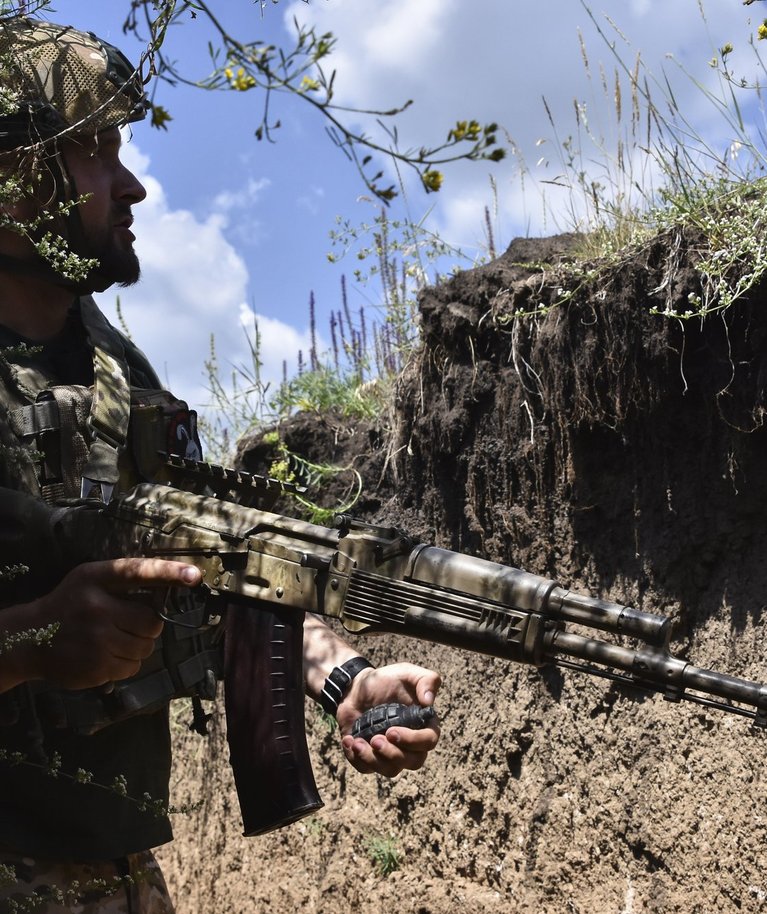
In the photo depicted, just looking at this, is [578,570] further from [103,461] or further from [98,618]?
[98,618]

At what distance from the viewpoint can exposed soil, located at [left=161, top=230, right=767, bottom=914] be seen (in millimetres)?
3479

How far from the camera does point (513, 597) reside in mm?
1999

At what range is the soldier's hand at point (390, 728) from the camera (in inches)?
81.1

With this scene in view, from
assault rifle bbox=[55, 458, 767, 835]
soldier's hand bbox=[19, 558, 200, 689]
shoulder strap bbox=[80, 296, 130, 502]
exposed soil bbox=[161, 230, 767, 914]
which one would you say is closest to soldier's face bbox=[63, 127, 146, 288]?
shoulder strap bbox=[80, 296, 130, 502]

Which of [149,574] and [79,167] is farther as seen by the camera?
[79,167]


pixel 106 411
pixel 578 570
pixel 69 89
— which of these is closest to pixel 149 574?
pixel 106 411

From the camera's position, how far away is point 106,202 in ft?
9.25

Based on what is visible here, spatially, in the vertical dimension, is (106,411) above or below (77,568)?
above

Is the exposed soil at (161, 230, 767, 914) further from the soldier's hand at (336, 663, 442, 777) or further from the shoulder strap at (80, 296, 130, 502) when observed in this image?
the shoulder strap at (80, 296, 130, 502)

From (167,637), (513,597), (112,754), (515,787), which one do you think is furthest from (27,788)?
(515,787)

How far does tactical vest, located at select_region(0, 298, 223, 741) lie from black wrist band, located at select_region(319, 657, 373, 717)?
33 cm

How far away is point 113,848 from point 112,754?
8.7 inches

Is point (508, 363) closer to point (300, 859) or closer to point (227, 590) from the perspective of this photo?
point (227, 590)

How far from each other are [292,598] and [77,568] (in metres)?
0.45
